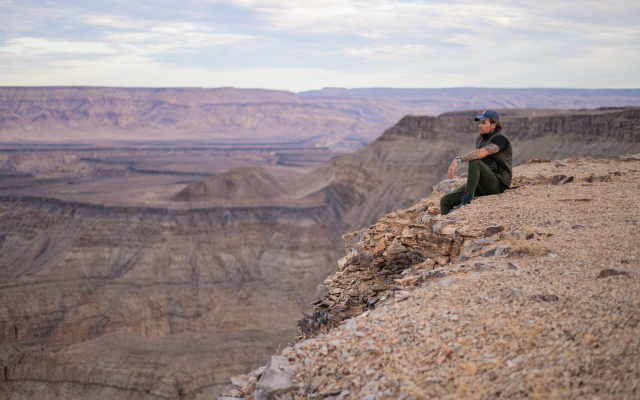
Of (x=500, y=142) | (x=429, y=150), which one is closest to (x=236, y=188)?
(x=429, y=150)

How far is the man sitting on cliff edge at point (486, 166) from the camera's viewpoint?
8633mm

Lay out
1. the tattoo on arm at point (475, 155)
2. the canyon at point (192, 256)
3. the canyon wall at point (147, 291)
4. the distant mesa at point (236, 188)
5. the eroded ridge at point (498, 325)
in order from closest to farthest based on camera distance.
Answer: the eroded ridge at point (498, 325), the tattoo on arm at point (475, 155), the canyon wall at point (147, 291), the canyon at point (192, 256), the distant mesa at point (236, 188)

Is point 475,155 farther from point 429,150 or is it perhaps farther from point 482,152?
point 429,150

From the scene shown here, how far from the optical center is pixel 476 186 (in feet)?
29.1

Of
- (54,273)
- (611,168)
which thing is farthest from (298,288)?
(611,168)

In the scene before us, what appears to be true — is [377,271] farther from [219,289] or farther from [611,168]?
[219,289]

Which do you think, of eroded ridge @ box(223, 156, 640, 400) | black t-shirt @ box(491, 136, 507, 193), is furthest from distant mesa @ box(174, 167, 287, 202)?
eroded ridge @ box(223, 156, 640, 400)

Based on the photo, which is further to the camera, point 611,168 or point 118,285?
point 118,285

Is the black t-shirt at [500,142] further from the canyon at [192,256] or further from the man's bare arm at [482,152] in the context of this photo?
the canyon at [192,256]

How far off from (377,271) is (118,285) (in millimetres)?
42938

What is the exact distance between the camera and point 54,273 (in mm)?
45281

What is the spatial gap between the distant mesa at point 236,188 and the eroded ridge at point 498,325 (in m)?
55.9

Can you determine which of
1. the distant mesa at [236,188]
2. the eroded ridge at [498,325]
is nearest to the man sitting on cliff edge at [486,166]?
the eroded ridge at [498,325]

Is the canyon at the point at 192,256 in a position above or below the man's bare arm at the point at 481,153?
below
